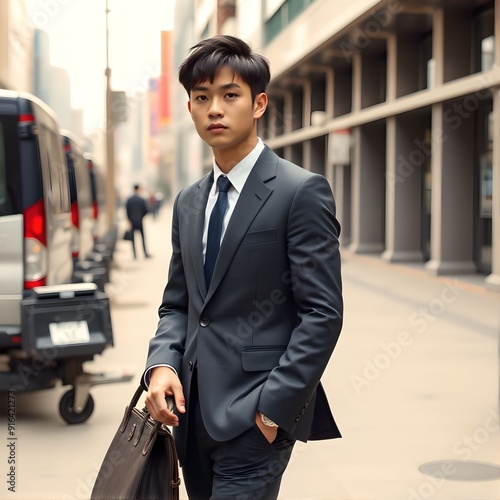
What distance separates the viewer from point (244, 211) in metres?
2.49

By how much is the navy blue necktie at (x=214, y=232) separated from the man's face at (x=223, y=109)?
5.9 inches

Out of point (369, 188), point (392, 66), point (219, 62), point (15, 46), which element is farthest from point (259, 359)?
point (15, 46)

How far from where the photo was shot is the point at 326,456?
18.2 ft

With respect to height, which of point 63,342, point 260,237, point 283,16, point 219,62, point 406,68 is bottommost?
point 63,342

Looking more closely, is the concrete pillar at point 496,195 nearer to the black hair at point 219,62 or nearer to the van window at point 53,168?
the van window at point 53,168

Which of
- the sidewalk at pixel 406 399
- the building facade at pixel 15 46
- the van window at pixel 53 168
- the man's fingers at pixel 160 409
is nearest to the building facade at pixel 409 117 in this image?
the sidewalk at pixel 406 399

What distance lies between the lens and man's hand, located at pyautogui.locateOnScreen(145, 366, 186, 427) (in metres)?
2.38

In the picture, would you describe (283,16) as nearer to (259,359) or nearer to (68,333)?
(68,333)

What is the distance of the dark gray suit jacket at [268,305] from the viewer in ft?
7.82

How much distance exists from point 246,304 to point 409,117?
1714cm

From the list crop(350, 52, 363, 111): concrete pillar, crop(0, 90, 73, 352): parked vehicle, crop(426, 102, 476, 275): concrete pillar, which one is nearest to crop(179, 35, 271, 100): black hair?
crop(0, 90, 73, 352): parked vehicle

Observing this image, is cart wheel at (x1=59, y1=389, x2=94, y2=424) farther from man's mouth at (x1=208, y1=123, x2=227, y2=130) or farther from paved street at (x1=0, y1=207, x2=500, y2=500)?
man's mouth at (x1=208, y1=123, x2=227, y2=130)

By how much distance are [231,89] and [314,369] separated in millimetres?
784

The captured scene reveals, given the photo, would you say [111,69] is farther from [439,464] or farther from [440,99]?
[439,464]
